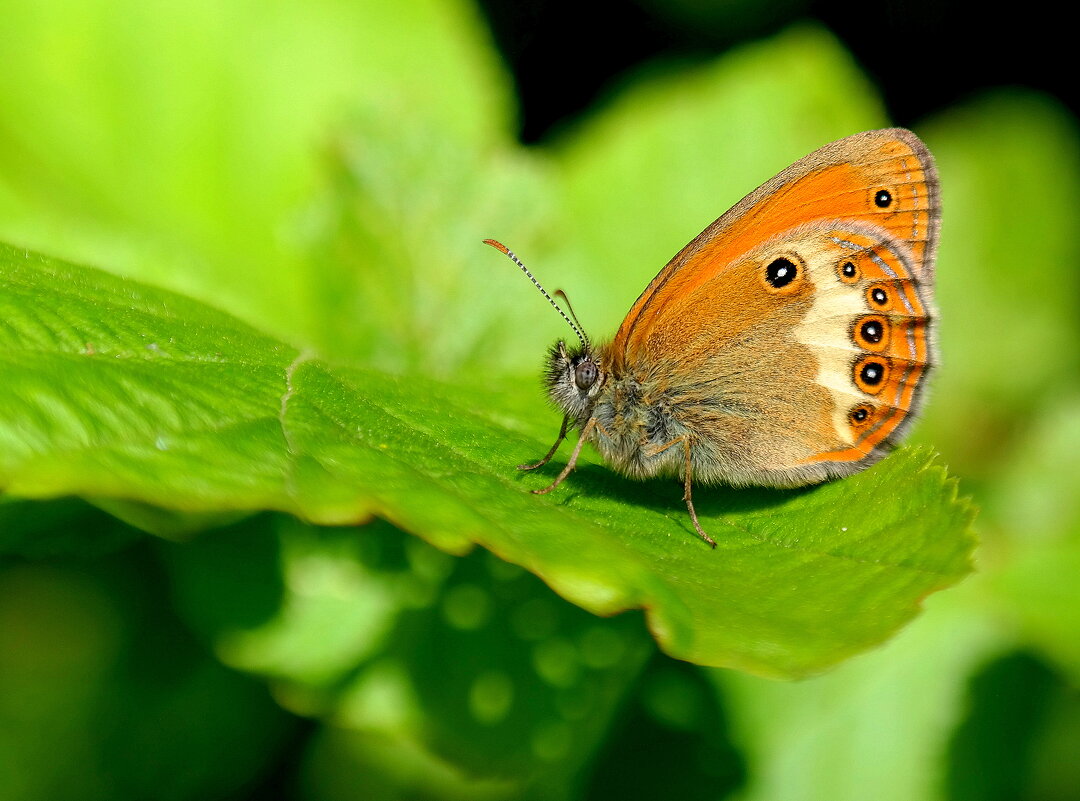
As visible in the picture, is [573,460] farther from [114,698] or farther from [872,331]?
[114,698]

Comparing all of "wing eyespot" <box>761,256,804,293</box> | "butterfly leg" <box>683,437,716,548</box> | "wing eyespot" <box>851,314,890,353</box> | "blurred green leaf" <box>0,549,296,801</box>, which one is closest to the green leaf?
"butterfly leg" <box>683,437,716,548</box>

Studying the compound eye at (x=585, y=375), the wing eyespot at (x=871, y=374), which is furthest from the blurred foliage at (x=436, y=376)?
the wing eyespot at (x=871, y=374)

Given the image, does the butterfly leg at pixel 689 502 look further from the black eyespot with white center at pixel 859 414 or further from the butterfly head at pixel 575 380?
the black eyespot with white center at pixel 859 414

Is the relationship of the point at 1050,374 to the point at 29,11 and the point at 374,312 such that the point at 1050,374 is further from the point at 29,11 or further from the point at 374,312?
the point at 29,11

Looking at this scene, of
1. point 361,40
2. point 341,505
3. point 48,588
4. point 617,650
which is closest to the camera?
point 341,505

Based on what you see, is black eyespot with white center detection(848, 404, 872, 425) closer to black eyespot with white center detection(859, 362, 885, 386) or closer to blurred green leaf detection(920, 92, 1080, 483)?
black eyespot with white center detection(859, 362, 885, 386)

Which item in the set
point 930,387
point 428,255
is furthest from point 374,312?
point 930,387
